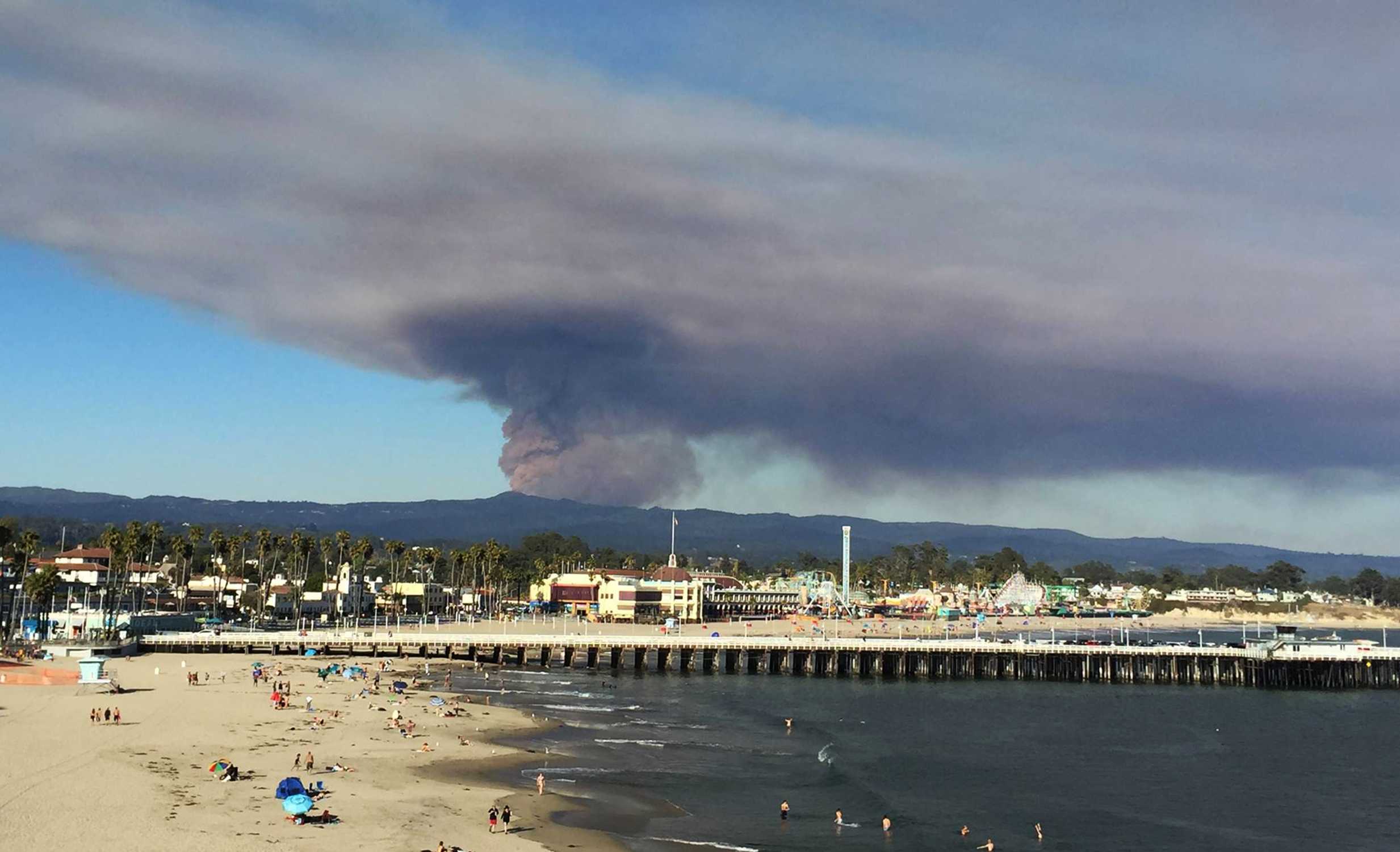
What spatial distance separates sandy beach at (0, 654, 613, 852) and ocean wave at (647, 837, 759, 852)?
258 cm

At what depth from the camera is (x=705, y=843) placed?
48781mm

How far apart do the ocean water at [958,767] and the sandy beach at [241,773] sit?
5077 millimetres

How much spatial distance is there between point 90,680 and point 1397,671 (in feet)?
457

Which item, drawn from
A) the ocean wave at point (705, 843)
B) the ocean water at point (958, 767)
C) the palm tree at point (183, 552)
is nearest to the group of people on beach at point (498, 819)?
the ocean water at point (958, 767)

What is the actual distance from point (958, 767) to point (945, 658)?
6883 centimetres

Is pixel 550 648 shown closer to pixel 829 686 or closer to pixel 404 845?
pixel 829 686

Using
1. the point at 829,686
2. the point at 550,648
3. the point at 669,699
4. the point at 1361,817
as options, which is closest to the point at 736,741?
the point at 669,699

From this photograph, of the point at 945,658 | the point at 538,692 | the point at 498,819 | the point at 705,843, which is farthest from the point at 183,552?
the point at 705,843

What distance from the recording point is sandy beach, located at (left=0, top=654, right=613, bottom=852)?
4406 cm

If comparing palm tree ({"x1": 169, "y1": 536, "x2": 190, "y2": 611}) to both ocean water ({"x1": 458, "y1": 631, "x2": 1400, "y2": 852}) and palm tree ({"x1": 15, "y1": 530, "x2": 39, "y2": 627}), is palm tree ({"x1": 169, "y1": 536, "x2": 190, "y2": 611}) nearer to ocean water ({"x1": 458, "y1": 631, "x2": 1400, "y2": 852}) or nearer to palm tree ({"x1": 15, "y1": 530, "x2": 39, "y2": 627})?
palm tree ({"x1": 15, "y1": 530, "x2": 39, "y2": 627})

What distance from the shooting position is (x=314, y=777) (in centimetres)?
5566

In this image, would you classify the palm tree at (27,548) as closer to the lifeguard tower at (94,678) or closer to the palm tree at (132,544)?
the palm tree at (132,544)

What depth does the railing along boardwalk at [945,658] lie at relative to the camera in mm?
133250

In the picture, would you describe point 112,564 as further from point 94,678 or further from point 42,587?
point 94,678
